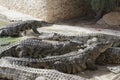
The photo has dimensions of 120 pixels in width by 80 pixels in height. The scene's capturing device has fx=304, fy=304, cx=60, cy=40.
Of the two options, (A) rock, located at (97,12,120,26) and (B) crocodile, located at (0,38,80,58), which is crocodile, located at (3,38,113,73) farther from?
(A) rock, located at (97,12,120,26)

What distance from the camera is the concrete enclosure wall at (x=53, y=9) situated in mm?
10625

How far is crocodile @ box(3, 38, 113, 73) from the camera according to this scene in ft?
18.6

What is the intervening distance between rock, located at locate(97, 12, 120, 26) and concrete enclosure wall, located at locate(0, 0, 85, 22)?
1376 millimetres

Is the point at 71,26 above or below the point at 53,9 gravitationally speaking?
below

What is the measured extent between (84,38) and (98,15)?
297cm

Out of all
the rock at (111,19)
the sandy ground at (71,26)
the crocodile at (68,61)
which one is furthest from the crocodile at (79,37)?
the rock at (111,19)

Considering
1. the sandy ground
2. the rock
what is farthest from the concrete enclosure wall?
the rock

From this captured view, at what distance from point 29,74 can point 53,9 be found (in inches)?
226

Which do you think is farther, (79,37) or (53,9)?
(53,9)

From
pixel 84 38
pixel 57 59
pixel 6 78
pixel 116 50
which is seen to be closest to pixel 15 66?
pixel 6 78

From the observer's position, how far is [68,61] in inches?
231

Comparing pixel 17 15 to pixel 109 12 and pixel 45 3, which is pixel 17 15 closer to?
pixel 45 3

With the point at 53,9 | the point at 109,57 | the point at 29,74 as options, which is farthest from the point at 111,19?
the point at 29,74

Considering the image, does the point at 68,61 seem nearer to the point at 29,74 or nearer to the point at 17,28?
the point at 29,74
